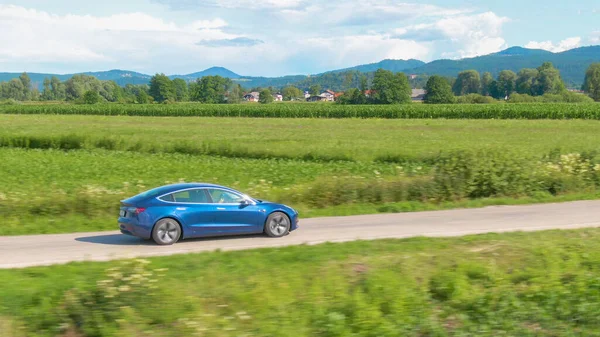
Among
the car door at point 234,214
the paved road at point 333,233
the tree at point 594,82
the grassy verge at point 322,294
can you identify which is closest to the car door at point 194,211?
the car door at point 234,214

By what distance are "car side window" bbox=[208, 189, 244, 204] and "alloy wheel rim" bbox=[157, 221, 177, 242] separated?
1187 mm

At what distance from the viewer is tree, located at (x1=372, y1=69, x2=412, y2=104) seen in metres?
133

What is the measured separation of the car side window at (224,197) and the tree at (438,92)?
12282cm

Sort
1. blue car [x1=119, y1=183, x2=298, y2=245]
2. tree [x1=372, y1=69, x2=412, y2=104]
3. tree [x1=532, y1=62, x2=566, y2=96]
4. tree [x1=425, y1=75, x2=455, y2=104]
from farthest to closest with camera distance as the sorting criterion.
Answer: tree [x1=532, y1=62, x2=566, y2=96], tree [x1=425, y1=75, x2=455, y2=104], tree [x1=372, y1=69, x2=412, y2=104], blue car [x1=119, y1=183, x2=298, y2=245]

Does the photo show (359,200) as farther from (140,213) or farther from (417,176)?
(140,213)

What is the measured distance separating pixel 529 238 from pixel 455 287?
4087mm

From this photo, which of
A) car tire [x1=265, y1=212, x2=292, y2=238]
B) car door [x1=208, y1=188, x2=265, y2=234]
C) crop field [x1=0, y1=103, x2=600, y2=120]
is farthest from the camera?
crop field [x1=0, y1=103, x2=600, y2=120]

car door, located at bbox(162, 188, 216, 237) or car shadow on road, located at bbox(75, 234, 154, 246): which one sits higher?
car door, located at bbox(162, 188, 216, 237)

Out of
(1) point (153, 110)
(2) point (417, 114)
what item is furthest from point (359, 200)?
(1) point (153, 110)

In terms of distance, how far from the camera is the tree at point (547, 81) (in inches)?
6813

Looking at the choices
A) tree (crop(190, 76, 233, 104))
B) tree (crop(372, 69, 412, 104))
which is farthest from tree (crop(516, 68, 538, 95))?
tree (crop(190, 76, 233, 104))

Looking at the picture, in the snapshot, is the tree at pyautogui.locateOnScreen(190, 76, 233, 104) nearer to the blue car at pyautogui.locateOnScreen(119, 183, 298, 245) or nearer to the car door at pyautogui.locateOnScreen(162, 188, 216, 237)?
the blue car at pyautogui.locateOnScreen(119, 183, 298, 245)

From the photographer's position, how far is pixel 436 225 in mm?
17328

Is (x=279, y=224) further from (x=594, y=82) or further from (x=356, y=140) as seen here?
(x=594, y=82)
